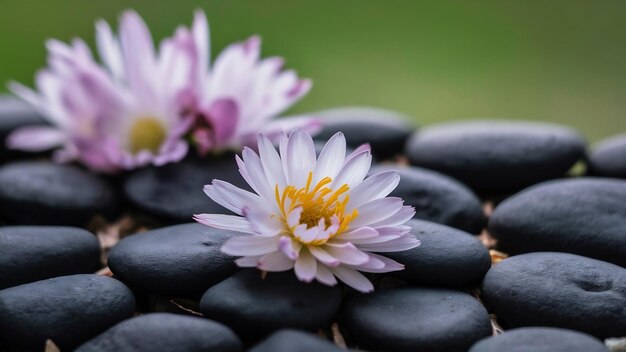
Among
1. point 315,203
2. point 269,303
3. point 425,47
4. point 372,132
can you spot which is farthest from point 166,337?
point 425,47

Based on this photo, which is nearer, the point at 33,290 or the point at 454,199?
the point at 33,290

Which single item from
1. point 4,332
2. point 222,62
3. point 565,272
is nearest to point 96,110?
point 222,62

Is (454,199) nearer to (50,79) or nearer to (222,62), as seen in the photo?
(222,62)

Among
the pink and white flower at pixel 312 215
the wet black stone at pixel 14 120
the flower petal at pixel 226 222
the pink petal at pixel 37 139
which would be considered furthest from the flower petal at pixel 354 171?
the wet black stone at pixel 14 120

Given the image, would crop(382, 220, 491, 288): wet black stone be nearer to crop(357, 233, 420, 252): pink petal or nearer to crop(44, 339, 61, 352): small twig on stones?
crop(357, 233, 420, 252): pink petal

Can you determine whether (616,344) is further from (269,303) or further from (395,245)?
(269,303)

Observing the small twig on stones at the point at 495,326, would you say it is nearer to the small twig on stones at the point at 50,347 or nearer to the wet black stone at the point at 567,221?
the wet black stone at the point at 567,221
